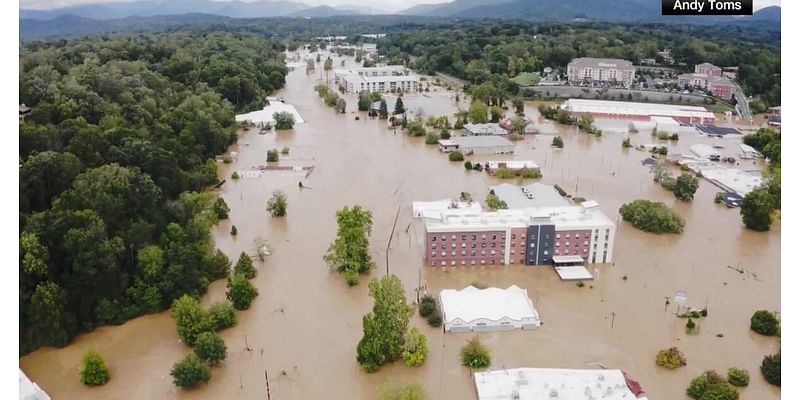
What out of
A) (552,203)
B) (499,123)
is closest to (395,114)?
(499,123)

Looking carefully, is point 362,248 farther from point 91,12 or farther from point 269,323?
point 91,12

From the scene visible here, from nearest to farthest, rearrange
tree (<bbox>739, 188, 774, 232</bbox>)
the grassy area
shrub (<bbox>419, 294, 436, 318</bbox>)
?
1. shrub (<bbox>419, 294, 436, 318</bbox>)
2. tree (<bbox>739, 188, 774, 232</bbox>)
3. the grassy area

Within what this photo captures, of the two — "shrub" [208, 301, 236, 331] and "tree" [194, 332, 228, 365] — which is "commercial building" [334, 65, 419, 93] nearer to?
"shrub" [208, 301, 236, 331]

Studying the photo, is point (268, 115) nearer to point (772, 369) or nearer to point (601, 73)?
point (601, 73)

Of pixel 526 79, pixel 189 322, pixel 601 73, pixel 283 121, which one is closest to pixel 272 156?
pixel 283 121

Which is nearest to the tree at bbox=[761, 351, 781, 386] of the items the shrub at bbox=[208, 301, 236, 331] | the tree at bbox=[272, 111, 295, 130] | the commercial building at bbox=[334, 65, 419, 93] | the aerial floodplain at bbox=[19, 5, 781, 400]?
the aerial floodplain at bbox=[19, 5, 781, 400]

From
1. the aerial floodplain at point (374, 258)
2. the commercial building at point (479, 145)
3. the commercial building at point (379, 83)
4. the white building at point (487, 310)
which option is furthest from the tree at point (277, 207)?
the commercial building at point (379, 83)

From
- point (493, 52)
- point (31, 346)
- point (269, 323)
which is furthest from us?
point (493, 52)
